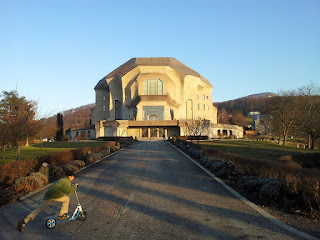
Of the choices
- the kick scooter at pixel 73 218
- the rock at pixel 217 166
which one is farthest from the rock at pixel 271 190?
the kick scooter at pixel 73 218

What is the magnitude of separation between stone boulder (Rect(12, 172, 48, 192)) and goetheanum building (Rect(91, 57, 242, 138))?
51949 mm

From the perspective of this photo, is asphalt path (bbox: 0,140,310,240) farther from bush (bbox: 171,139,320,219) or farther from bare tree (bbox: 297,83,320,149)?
bare tree (bbox: 297,83,320,149)

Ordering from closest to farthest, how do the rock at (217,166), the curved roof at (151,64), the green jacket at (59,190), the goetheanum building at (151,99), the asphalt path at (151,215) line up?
1. the asphalt path at (151,215)
2. the green jacket at (59,190)
3. the rock at (217,166)
4. the goetheanum building at (151,99)
5. the curved roof at (151,64)

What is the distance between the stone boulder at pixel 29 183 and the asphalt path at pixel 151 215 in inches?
27.5

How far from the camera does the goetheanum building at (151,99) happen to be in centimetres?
6519

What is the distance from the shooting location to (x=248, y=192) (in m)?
8.84

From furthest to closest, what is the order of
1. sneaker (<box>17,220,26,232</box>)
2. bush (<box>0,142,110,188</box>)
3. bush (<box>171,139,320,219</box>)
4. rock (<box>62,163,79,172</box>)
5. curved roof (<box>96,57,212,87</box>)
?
curved roof (<box>96,57,212,87</box>) → rock (<box>62,163,79,172</box>) → bush (<box>0,142,110,188</box>) → bush (<box>171,139,320,219</box>) → sneaker (<box>17,220,26,232</box>)

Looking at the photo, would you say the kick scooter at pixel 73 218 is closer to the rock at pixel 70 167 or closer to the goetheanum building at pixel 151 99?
the rock at pixel 70 167

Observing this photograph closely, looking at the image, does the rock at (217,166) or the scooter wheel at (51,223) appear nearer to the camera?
the scooter wheel at (51,223)

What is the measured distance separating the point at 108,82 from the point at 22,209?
69764mm

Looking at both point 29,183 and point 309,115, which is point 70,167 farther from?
point 309,115

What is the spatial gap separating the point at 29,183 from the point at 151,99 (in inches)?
2368

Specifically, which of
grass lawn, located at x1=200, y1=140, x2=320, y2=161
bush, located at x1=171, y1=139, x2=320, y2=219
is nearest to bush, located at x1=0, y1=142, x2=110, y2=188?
bush, located at x1=171, y1=139, x2=320, y2=219

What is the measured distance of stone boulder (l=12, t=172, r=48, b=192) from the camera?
9360 mm
